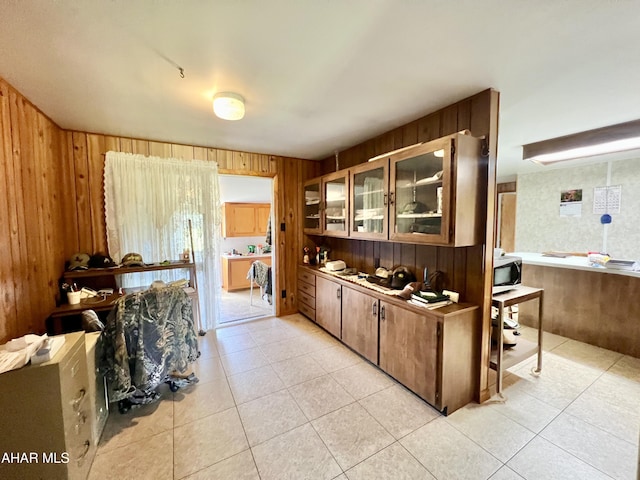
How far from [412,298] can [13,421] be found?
2.36 meters

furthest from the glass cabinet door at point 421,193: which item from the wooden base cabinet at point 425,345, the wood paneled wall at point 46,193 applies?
the wood paneled wall at point 46,193

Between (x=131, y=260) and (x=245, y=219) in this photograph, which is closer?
(x=131, y=260)

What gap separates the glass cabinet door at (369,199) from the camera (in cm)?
247

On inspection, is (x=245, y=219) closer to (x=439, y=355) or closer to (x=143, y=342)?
(x=143, y=342)

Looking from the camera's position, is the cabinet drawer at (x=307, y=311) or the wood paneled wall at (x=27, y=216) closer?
the wood paneled wall at (x=27, y=216)

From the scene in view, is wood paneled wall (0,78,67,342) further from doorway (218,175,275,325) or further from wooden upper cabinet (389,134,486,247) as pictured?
wooden upper cabinet (389,134,486,247)

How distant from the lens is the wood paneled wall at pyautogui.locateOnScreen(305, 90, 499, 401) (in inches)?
76.0

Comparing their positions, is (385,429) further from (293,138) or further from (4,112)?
(4,112)

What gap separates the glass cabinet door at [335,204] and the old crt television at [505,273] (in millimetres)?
1477

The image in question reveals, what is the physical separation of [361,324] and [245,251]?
411 centimetres

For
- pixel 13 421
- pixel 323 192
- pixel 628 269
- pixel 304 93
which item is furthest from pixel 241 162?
pixel 628 269

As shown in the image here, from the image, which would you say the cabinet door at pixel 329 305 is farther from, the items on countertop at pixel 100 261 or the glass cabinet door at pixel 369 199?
the items on countertop at pixel 100 261

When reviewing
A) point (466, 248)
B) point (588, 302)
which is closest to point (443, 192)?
point (466, 248)
